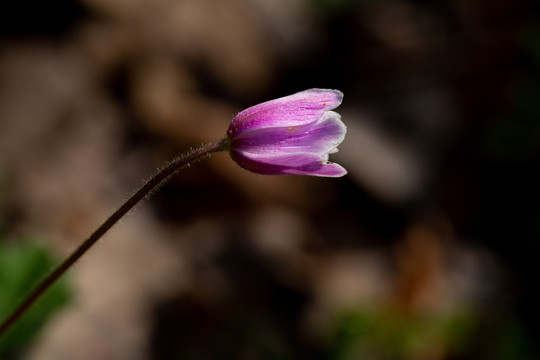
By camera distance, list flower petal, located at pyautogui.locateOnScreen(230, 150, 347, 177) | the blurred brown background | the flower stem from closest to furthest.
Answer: the flower stem
flower petal, located at pyautogui.locateOnScreen(230, 150, 347, 177)
the blurred brown background

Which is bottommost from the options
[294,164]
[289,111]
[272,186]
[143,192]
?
[143,192]

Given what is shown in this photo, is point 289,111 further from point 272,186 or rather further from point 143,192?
point 272,186

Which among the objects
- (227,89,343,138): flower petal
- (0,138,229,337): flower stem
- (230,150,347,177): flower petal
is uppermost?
(227,89,343,138): flower petal

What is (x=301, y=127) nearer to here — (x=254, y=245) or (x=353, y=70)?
(x=254, y=245)

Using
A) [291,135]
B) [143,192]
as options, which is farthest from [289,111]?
[143,192]

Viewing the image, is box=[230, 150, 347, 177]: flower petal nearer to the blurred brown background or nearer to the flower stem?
the flower stem

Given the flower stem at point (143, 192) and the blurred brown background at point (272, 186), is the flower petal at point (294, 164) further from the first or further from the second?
the blurred brown background at point (272, 186)

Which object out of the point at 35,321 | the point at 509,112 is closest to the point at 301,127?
the point at 35,321

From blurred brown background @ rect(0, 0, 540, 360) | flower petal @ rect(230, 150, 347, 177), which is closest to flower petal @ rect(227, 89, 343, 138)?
flower petal @ rect(230, 150, 347, 177)
